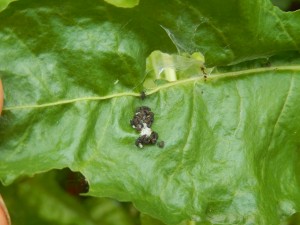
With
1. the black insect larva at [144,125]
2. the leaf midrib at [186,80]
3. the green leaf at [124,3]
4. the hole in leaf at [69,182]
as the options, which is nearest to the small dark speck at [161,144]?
the black insect larva at [144,125]

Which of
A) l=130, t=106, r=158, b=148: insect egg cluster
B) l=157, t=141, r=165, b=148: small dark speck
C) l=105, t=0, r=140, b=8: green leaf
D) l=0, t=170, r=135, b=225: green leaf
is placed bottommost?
l=0, t=170, r=135, b=225: green leaf

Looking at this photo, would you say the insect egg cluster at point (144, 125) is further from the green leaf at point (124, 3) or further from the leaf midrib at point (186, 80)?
the green leaf at point (124, 3)

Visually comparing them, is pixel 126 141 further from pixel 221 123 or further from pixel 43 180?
pixel 43 180

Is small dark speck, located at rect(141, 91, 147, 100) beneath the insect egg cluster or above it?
above

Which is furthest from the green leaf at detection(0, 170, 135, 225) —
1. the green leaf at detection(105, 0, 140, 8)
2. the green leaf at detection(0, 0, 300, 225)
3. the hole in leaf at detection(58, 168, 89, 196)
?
the green leaf at detection(105, 0, 140, 8)

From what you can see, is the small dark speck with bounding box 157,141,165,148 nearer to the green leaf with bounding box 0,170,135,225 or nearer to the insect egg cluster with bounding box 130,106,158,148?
the insect egg cluster with bounding box 130,106,158,148

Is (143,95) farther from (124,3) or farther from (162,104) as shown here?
(124,3)
